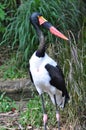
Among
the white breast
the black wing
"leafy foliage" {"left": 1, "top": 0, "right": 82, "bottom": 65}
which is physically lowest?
"leafy foliage" {"left": 1, "top": 0, "right": 82, "bottom": 65}

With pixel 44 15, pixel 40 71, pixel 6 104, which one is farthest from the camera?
pixel 44 15

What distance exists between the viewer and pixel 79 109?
19.4 ft

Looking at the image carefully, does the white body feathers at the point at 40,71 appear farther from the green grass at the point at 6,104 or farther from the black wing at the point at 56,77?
the green grass at the point at 6,104

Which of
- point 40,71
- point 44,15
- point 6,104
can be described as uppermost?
point 40,71

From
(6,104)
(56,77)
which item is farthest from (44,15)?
(56,77)

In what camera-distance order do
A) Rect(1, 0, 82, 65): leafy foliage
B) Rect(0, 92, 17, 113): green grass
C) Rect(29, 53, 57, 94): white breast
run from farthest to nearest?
Rect(1, 0, 82, 65): leafy foliage → Rect(0, 92, 17, 113): green grass → Rect(29, 53, 57, 94): white breast

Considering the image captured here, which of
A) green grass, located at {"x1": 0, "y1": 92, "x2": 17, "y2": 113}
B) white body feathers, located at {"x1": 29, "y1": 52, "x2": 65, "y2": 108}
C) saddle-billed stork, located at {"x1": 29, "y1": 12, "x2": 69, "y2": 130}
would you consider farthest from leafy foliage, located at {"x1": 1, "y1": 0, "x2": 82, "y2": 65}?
white body feathers, located at {"x1": 29, "y1": 52, "x2": 65, "y2": 108}

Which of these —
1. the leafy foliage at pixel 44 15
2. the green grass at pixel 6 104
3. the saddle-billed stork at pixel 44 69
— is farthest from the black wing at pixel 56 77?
the leafy foliage at pixel 44 15

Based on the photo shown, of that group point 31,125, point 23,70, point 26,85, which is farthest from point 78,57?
point 23,70

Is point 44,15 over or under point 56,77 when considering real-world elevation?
under

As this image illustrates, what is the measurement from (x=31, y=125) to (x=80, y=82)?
0.89 metres

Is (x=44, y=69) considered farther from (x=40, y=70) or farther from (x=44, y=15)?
(x=44, y=15)

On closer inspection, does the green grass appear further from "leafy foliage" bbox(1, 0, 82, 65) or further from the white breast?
the white breast

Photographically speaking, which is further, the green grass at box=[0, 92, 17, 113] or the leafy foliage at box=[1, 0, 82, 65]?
the leafy foliage at box=[1, 0, 82, 65]
